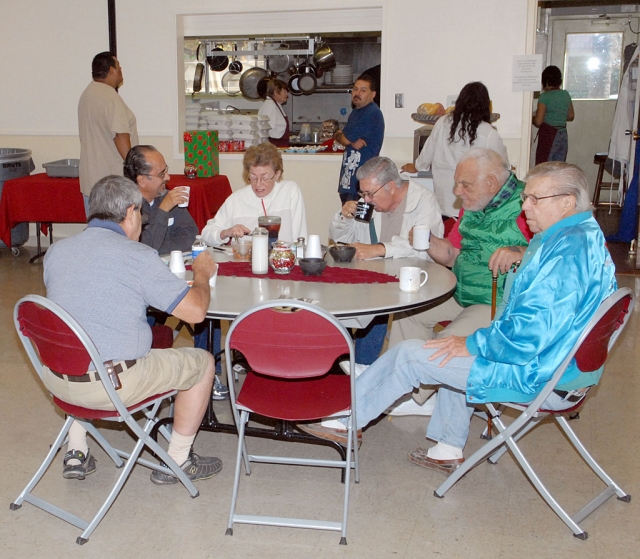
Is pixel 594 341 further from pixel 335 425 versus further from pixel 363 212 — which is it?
pixel 363 212

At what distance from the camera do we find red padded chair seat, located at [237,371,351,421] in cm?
A: 245

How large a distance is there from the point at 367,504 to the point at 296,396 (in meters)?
0.49

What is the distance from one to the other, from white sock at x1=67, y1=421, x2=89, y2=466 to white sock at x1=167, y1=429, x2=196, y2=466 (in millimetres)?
390

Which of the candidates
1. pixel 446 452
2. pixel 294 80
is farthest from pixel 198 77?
pixel 446 452

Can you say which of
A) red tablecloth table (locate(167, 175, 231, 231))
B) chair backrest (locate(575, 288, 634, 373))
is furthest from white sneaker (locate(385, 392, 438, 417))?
red tablecloth table (locate(167, 175, 231, 231))

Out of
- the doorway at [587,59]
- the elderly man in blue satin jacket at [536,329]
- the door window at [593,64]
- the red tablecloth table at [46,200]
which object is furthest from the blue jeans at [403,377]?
the door window at [593,64]

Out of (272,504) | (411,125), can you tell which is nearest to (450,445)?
(272,504)

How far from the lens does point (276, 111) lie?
24.8 ft

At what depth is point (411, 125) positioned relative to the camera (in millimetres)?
6504

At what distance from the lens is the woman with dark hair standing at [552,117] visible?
27.0 ft

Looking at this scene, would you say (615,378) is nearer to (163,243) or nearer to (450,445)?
(450,445)

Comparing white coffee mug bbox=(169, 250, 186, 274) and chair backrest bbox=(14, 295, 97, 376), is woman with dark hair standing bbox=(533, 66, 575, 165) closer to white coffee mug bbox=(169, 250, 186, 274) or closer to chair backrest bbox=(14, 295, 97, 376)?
white coffee mug bbox=(169, 250, 186, 274)

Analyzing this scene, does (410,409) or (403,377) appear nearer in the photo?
(403,377)

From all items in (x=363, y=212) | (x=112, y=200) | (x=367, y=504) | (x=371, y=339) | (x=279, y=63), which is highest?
(x=279, y=63)
